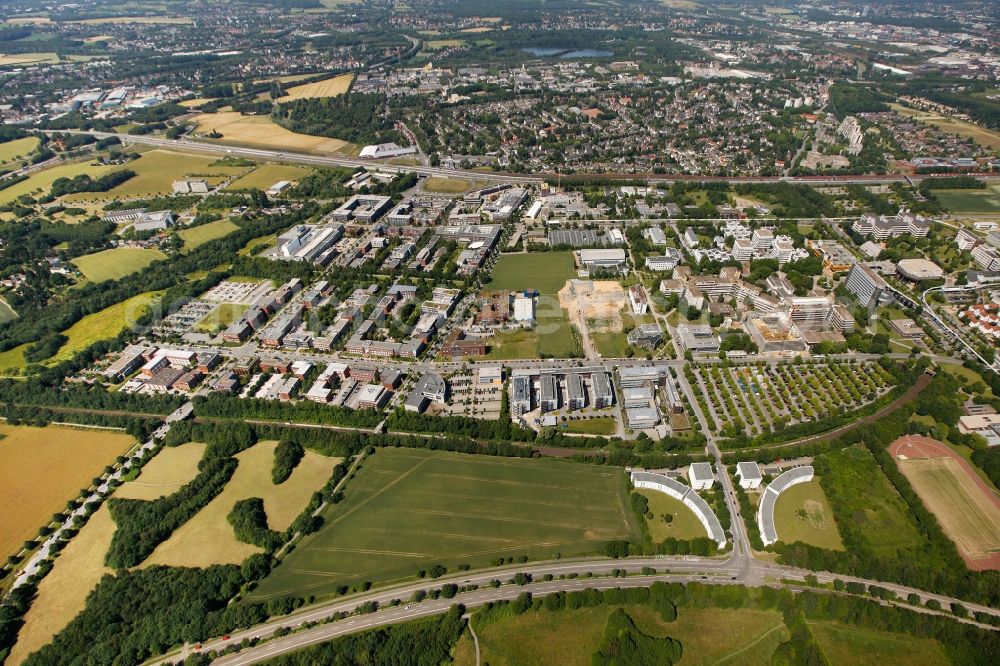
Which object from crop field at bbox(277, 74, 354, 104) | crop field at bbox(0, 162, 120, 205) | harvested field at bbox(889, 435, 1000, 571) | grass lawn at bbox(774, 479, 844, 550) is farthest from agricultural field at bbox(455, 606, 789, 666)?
crop field at bbox(277, 74, 354, 104)

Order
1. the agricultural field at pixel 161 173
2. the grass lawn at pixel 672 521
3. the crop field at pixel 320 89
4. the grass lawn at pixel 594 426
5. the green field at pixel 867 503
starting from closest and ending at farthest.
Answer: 1. the green field at pixel 867 503
2. the grass lawn at pixel 672 521
3. the grass lawn at pixel 594 426
4. the agricultural field at pixel 161 173
5. the crop field at pixel 320 89

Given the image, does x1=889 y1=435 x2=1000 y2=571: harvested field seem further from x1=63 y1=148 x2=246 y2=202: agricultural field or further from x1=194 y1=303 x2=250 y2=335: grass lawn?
x1=63 y1=148 x2=246 y2=202: agricultural field

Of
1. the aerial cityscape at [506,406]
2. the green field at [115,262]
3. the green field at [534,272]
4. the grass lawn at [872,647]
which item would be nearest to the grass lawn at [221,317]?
the aerial cityscape at [506,406]

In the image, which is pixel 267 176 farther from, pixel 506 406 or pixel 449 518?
pixel 449 518

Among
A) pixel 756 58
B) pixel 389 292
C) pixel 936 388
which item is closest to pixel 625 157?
pixel 389 292

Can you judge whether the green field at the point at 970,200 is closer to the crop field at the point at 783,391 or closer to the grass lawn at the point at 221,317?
the crop field at the point at 783,391

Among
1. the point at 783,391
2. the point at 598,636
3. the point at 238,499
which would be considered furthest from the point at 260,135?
the point at 598,636
